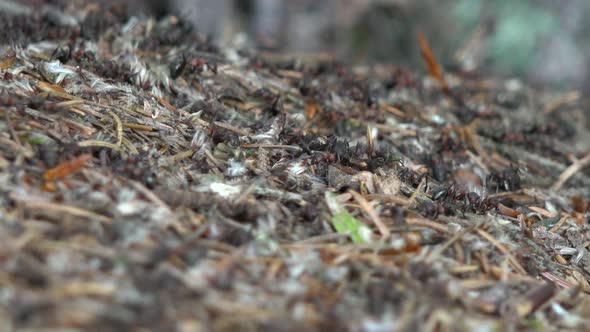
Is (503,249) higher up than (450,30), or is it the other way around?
(450,30)

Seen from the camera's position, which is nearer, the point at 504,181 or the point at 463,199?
the point at 463,199

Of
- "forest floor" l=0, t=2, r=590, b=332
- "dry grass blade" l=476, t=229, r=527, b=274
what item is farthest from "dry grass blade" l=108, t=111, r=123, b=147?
"dry grass blade" l=476, t=229, r=527, b=274

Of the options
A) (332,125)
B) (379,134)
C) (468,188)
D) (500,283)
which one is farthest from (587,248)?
(332,125)

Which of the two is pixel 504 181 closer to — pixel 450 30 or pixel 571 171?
pixel 571 171

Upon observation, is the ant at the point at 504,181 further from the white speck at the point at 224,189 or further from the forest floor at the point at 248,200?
the white speck at the point at 224,189

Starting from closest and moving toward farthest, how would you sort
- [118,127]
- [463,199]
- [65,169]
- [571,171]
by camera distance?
[65,169], [118,127], [463,199], [571,171]

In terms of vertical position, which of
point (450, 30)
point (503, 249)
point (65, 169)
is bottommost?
point (503, 249)

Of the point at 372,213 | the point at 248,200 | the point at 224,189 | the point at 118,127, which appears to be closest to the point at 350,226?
the point at 372,213

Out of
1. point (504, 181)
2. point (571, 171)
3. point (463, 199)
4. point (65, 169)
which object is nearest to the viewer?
A: point (65, 169)
